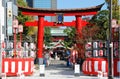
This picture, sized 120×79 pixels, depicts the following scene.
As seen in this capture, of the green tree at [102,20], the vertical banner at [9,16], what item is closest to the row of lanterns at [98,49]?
the green tree at [102,20]

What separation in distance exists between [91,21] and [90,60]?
2462 cm

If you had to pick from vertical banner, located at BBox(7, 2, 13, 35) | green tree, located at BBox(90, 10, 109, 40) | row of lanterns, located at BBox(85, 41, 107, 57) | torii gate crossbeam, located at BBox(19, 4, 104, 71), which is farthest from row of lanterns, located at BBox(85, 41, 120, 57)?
vertical banner, located at BBox(7, 2, 13, 35)

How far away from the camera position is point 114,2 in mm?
41438

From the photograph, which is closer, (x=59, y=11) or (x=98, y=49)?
(x=98, y=49)

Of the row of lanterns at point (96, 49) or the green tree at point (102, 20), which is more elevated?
the green tree at point (102, 20)

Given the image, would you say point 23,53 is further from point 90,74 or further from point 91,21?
point 91,21

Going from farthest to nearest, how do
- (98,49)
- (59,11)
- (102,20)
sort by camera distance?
1. (102,20)
2. (59,11)
3. (98,49)

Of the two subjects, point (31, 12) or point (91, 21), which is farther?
point (91, 21)

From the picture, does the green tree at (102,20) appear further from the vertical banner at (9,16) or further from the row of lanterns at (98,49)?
the row of lanterns at (98,49)

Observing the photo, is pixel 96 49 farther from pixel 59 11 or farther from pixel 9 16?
pixel 9 16

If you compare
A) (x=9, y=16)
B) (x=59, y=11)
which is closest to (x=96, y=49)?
(x=59, y=11)

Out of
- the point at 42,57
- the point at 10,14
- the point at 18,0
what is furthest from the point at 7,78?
the point at 18,0

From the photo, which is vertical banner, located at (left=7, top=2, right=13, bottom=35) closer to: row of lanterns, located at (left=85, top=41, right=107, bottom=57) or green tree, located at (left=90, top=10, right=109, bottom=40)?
green tree, located at (left=90, top=10, right=109, bottom=40)

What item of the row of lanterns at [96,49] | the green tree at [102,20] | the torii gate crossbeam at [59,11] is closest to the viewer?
the row of lanterns at [96,49]
